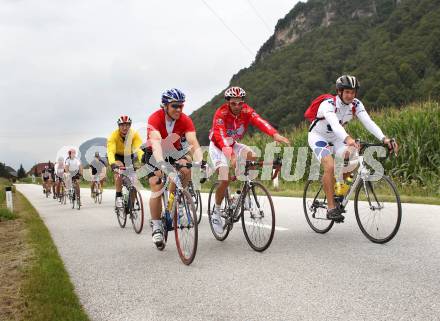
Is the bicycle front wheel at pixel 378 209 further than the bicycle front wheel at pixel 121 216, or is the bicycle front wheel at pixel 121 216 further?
the bicycle front wheel at pixel 121 216

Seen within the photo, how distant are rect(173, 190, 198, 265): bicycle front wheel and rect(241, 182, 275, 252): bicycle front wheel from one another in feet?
2.81

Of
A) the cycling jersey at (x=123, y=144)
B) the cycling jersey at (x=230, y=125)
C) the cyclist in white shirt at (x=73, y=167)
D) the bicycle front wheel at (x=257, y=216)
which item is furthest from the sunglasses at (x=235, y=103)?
the cyclist in white shirt at (x=73, y=167)

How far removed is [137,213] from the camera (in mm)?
8984

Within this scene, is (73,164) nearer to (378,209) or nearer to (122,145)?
(122,145)

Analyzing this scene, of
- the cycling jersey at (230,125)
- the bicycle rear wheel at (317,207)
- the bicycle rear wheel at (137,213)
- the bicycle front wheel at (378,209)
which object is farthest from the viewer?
the bicycle rear wheel at (137,213)

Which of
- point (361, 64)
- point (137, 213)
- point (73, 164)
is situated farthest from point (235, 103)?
point (361, 64)

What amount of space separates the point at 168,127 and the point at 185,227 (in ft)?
5.19

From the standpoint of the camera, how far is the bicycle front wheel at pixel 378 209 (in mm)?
→ 5900

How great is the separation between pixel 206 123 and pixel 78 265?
61.2m

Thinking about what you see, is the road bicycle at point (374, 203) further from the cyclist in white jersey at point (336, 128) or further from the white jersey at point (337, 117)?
the white jersey at point (337, 117)

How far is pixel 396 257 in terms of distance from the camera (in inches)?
207

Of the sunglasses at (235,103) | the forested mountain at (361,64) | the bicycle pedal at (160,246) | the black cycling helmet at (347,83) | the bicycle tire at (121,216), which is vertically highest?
the forested mountain at (361,64)

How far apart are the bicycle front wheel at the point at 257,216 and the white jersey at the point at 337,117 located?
1357mm

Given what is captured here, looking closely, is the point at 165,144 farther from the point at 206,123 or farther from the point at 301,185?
the point at 206,123
